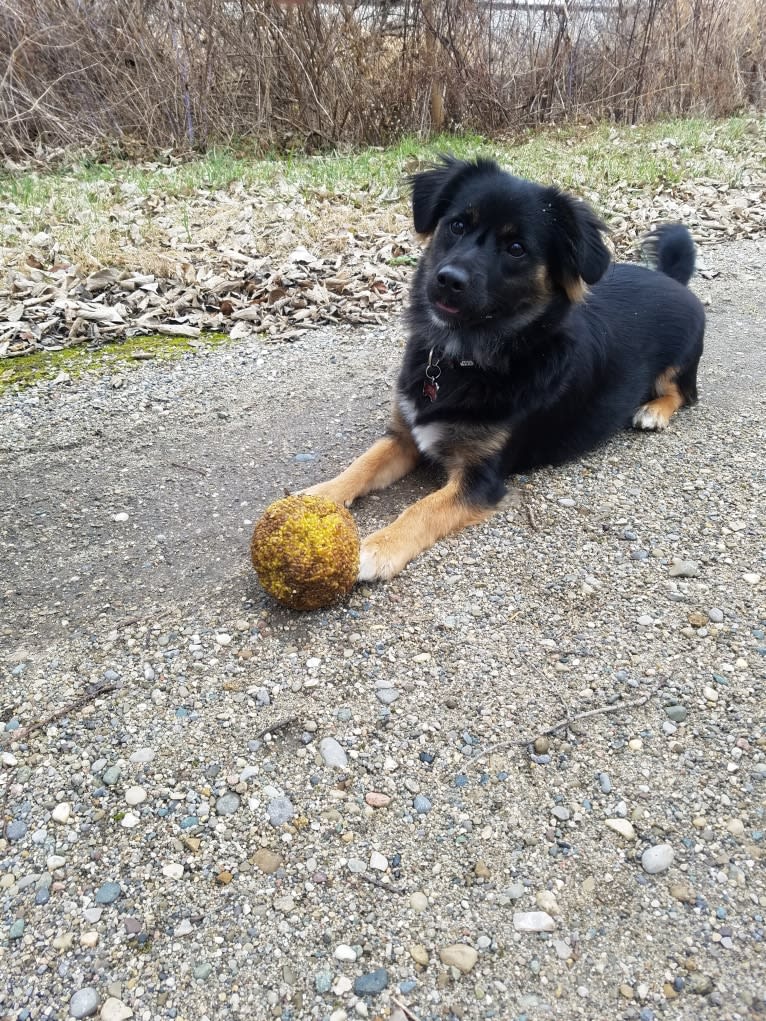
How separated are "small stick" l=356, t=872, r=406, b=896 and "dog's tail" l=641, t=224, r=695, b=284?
4.04 meters

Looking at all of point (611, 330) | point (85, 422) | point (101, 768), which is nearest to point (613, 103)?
point (611, 330)

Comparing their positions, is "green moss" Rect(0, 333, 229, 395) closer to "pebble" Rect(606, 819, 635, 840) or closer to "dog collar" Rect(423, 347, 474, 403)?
"dog collar" Rect(423, 347, 474, 403)

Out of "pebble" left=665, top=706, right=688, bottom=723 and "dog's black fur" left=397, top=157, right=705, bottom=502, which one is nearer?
"pebble" left=665, top=706, right=688, bottom=723

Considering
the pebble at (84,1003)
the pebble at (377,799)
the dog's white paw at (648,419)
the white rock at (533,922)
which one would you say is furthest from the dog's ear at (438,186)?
the pebble at (84,1003)

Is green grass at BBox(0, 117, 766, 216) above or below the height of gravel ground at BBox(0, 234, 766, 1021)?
above

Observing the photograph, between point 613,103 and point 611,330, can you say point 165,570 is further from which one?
point 613,103

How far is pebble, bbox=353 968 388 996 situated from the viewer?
1508mm

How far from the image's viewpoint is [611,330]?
3.71 m

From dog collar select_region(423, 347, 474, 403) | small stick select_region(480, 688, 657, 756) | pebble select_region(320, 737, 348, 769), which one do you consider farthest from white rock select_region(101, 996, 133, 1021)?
dog collar select_region(423, 347, 474, 403)

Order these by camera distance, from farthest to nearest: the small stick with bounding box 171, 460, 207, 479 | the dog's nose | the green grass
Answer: the green grass
the small stick with bounding box 171, 460, 207, 479
the dog's nose

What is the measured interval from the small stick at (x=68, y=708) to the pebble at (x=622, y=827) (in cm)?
145

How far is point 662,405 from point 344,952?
10.7 ft

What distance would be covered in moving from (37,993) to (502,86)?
464 inches

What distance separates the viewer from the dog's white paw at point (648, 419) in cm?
389
